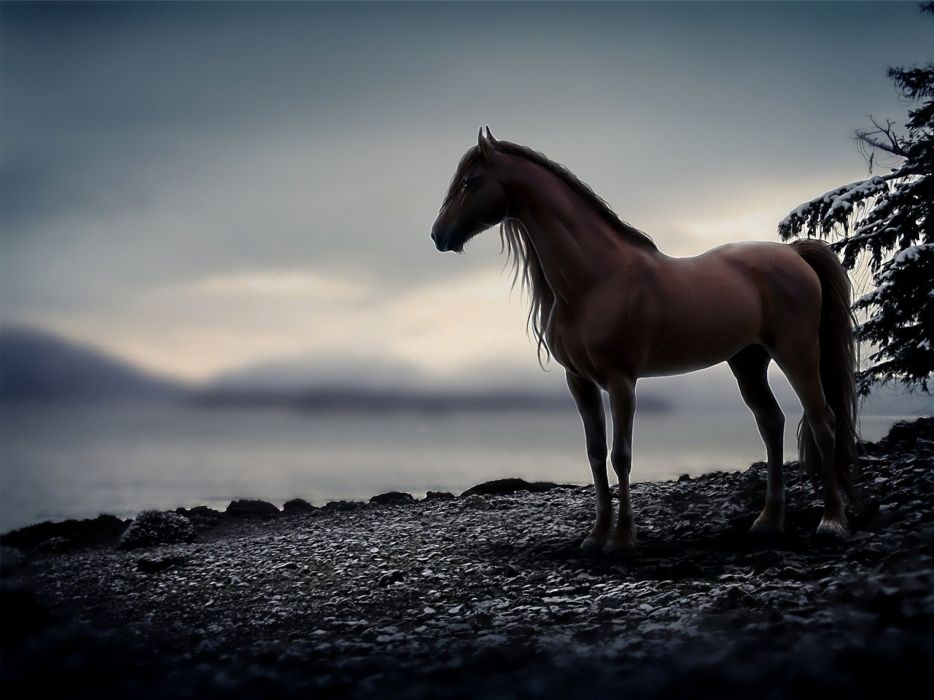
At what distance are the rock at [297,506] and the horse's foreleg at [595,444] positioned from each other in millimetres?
5289

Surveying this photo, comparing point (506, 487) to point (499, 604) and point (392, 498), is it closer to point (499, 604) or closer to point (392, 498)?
point (392, 498)

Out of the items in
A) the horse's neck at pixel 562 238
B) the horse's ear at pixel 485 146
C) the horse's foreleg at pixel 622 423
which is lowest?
the horse's foreleg at pixel 622 423

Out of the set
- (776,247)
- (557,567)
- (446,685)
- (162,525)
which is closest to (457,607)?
(557,567)

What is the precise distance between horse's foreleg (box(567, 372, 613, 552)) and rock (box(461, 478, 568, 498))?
13.5ft

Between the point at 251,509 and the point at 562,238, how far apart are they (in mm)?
6426

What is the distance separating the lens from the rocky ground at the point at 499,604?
2705 millimetres

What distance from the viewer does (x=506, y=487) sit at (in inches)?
384

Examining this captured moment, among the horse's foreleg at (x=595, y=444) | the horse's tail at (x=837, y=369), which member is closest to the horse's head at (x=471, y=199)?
the horse's foreleg at (x=595, y=444)

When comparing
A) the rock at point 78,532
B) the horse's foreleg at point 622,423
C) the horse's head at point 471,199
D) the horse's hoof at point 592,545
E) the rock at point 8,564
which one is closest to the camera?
the rock at point 8,564

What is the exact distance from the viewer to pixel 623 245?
17.8 feet

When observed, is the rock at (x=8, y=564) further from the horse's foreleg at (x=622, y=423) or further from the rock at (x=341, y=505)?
the rock at (x=341, y=505)

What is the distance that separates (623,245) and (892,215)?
665 cm

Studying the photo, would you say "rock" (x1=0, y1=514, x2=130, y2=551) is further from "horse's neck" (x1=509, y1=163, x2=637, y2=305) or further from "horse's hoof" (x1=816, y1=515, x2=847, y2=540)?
"horse's hoof" (x1=816, y1=515, x2=847, y2=540)

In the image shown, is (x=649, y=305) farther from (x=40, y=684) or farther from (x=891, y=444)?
(x=891, y=444)
